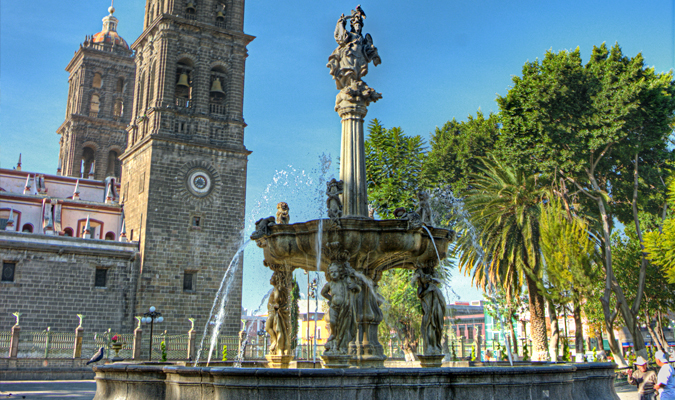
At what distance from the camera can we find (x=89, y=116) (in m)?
45.7

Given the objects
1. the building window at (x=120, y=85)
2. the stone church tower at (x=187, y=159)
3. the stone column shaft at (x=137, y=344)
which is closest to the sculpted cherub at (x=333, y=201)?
the stone column shaft at (x=137, y=344)

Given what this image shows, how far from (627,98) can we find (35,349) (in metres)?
24.8

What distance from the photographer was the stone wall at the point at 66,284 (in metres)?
27.3

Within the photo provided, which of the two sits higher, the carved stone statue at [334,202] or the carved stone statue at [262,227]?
the carved stone statue at [334,202]

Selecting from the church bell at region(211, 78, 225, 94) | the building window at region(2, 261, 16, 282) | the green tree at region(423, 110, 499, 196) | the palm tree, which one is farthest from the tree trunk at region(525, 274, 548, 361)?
the building window at region(2, 261, 16, 282)

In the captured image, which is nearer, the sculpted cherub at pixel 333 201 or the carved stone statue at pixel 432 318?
the sculpted cherub at pixel 333 201

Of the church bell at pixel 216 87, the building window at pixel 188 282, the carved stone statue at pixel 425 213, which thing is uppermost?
the church bell at pixel 216 87

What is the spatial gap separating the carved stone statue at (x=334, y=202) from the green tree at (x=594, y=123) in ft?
52.8

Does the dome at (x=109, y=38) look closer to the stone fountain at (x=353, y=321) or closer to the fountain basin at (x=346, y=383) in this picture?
the stone fountain at (x=353, y=321)

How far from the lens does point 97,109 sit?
46.8m

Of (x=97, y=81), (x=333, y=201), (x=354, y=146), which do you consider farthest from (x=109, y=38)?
(x=333, y=201)

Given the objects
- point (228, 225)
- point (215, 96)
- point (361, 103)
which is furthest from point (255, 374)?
point (215, 96)

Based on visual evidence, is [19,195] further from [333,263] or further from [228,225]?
[333,263]

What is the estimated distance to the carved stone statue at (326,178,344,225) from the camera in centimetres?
873
